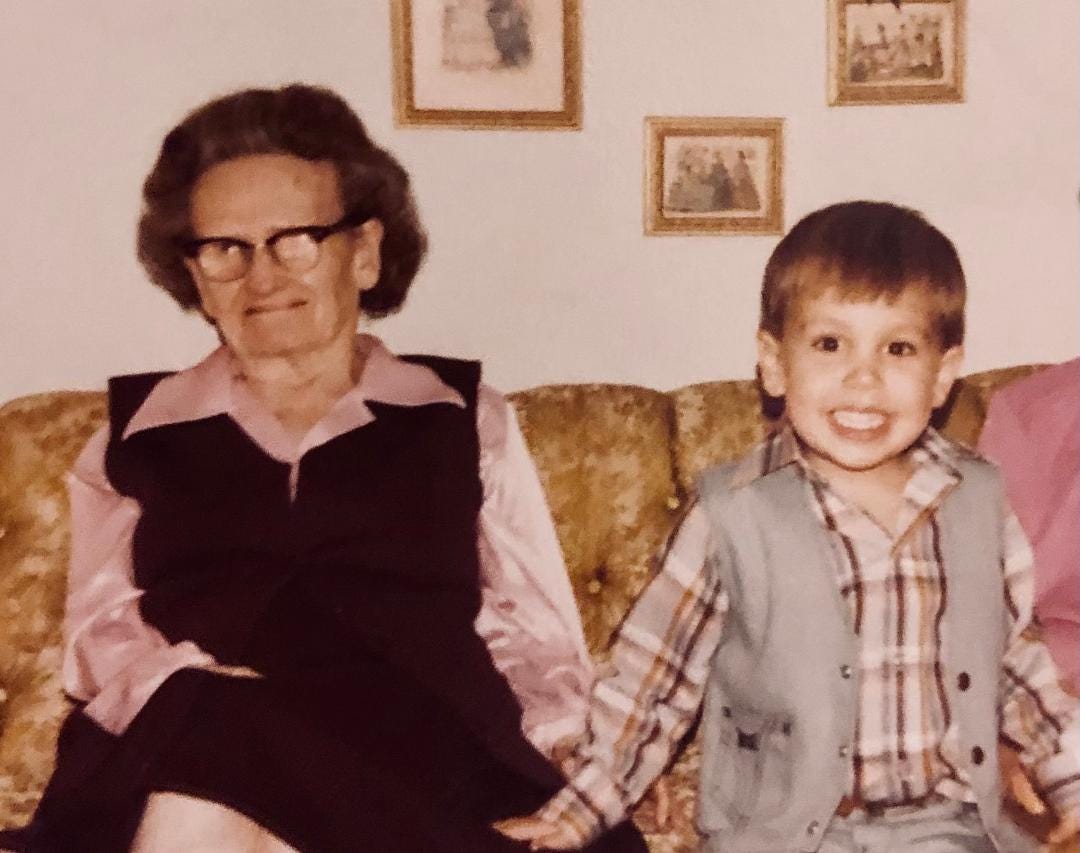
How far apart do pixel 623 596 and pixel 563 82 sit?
1.74 ft

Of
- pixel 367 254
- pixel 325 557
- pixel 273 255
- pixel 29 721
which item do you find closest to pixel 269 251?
pixel 273 255

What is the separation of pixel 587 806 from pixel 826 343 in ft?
1.41

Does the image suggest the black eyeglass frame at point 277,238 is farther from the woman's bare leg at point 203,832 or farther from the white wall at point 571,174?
the woman's bare leg at point 203,832

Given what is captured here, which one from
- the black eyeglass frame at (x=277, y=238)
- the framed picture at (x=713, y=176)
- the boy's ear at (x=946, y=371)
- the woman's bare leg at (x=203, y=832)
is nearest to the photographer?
the woman's bare leg at (x=203, y=832)

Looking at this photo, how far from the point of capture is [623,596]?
1.30 metres

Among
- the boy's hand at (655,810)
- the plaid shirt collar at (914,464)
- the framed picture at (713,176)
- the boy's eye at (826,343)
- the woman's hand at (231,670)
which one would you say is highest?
the framed picture at (713,176)

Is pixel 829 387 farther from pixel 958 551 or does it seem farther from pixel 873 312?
pixel 958 551

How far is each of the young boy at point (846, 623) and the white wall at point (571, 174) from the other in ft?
0.71

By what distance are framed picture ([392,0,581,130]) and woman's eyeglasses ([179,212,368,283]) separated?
0.18 m

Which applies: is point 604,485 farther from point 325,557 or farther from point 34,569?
point 34,569

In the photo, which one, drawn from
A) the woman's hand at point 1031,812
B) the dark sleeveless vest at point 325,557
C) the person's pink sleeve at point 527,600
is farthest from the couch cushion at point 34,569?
the woman's hand at point 1031,812

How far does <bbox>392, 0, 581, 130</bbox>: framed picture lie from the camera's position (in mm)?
1259

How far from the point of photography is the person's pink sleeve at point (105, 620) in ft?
3.58

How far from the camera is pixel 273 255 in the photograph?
1.17 meters
